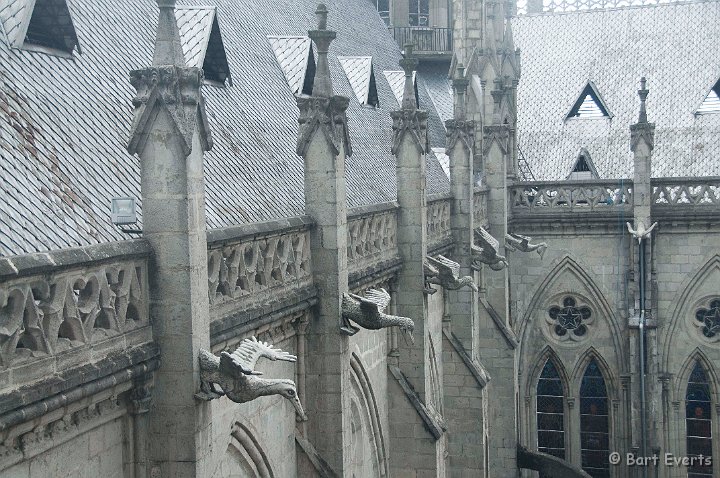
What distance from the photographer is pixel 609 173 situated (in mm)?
35688

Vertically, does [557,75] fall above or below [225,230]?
above

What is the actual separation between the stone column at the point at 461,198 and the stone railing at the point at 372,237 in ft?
17.9

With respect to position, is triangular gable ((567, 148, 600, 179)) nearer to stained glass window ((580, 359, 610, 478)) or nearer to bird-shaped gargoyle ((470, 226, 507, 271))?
stained glass window ((580, 359, 610, 478))

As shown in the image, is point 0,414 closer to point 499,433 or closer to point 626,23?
point 499,433

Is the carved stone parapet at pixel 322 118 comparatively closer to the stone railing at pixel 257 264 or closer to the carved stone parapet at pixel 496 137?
the stone railing at pixel 257 264

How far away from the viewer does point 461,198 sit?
25406 millimetres

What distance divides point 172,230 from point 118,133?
2.86 m

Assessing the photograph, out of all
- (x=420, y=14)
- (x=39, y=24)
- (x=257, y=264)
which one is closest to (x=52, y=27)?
(x=39, y=24)

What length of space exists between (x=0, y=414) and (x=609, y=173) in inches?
1196

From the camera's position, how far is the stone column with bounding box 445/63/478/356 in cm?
2517

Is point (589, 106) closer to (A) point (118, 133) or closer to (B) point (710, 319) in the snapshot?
(B) point (710, 319)

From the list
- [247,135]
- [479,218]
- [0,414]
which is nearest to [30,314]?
[0,414]

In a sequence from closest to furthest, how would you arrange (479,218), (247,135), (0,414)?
(0,414) → (247,135) → (479,218)

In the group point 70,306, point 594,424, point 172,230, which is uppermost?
point 172,230
